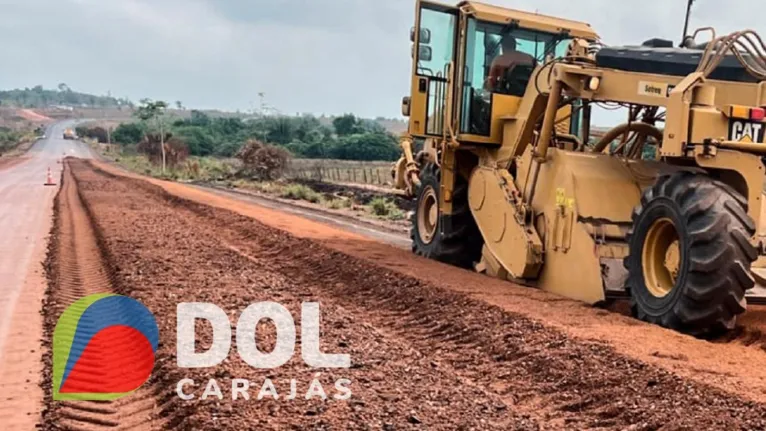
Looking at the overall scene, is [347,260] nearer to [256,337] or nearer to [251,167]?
[256,337]

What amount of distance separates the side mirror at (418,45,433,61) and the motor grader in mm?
22

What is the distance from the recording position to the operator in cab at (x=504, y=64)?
10445 millimetres

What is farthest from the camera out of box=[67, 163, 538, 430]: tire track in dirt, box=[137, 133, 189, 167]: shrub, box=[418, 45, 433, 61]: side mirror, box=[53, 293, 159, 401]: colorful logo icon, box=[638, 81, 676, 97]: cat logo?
box=[137, 133, 189, 167]: shrub

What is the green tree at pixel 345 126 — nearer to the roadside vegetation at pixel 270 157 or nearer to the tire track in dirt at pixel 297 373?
the roadside vegetation at pixel 270 157

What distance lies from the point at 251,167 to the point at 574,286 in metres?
38.4

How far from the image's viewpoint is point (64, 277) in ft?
33.1

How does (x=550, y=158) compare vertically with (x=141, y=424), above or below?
above

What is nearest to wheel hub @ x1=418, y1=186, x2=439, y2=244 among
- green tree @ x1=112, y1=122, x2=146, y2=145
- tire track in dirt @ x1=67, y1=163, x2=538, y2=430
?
tire track in dirt @ x1=67, y1=163, x2=538, y2=430

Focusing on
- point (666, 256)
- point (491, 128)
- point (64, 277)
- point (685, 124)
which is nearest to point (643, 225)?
point (666, 256)

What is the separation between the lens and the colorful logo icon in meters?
5.58

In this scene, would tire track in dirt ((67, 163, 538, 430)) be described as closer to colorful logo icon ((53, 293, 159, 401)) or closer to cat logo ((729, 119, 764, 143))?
colorful logo icon ((53, 293, 159, 401))

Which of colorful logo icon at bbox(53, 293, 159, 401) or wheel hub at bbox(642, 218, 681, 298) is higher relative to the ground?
wheel hub at bbox(642, 218, 681, 298)

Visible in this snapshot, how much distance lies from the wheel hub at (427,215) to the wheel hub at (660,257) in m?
4.98

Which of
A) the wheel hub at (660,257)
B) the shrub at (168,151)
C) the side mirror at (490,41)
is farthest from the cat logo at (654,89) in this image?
the shrub at (168,151)
